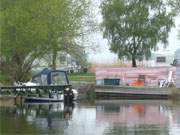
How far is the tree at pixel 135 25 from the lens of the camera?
7644 cm

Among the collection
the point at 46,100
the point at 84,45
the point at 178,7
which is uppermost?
the point at 178,7

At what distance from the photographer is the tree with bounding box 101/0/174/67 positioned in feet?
251

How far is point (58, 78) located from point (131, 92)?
1020cm

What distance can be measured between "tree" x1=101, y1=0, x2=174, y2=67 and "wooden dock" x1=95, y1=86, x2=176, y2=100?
20.1 metres

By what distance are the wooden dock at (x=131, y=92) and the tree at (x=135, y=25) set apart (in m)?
20.1

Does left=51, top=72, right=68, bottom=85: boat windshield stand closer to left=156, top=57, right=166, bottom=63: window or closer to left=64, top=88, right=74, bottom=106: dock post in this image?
left=64, top=88, right=74, bottom=106: dock post

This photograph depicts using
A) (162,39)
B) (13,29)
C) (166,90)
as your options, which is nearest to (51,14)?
Answer: (13,29)

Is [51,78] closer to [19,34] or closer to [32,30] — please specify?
[32,30]

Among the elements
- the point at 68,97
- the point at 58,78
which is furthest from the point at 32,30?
the point at 68,97

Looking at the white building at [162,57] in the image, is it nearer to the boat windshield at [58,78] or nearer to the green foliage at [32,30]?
the green foliage at [32,30]

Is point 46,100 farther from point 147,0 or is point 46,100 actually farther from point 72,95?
point 147,0

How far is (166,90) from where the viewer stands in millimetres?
55812

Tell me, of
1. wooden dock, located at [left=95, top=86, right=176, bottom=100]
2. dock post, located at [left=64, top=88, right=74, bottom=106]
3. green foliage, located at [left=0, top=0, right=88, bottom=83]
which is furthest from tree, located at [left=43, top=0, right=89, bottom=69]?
dock post, located at [left=64, top=88, right=74, bottom=106]

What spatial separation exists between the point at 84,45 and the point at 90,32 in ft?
4.90
